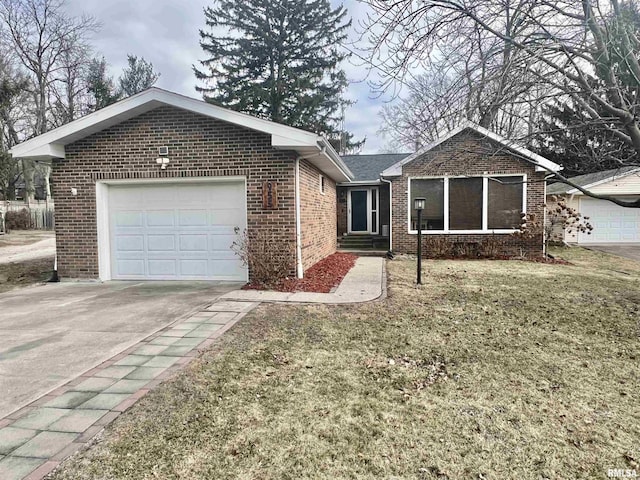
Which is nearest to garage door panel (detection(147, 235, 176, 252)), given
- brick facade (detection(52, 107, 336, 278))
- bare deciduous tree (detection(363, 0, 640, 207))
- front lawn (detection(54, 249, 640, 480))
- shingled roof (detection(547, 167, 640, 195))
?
brick facade (detection(52, 107, 336, 278))

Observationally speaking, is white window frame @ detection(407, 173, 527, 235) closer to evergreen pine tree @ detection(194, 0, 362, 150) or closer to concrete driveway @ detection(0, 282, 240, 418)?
concrete driveway @ detection(0, 282, 240, 418)

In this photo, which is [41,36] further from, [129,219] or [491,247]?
[491,247]

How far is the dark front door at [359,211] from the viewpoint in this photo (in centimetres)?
1714

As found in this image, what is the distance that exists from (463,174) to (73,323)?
1181 cm

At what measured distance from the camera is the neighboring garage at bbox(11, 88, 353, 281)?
7.71 m

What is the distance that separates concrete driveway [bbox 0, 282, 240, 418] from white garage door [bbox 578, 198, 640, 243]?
57.4 ft

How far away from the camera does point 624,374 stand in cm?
384

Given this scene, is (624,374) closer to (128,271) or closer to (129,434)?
(129,434)

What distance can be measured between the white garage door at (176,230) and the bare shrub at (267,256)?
1.67 ft

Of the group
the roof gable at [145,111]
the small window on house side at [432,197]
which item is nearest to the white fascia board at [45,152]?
the roof gable at [145,111]

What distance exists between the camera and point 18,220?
25328mm

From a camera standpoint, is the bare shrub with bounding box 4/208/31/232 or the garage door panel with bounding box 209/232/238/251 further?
the bare shrub with bounding box 4/208/31/232

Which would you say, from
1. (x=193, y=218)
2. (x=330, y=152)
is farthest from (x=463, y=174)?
(x=193, y=218)

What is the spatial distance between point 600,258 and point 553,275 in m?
5.20
